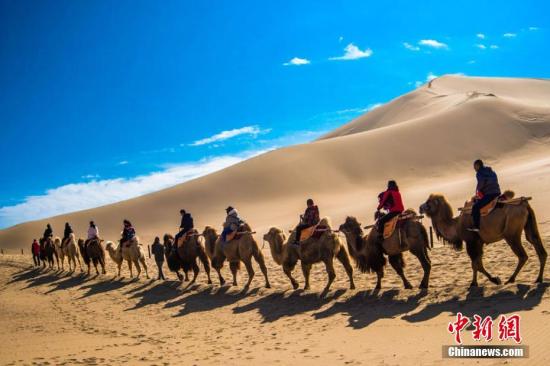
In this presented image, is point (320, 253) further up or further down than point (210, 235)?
further down

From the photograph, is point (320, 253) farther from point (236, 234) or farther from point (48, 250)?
point (48, 250)

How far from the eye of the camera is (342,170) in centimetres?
5803

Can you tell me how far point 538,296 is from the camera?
930 cm

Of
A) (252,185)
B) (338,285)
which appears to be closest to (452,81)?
(252,185)

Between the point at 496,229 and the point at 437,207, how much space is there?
1.48 metres

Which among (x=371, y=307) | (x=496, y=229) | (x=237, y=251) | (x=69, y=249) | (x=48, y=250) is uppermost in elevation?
(x=48, y=250)

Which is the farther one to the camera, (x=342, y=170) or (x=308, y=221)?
(x=342, y=170)

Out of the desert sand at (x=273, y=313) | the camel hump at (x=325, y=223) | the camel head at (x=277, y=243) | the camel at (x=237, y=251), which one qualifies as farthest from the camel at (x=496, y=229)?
the camel at (x=237, y=251)

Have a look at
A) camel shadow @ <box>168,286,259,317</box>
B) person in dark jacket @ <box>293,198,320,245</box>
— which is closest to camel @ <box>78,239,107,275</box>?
camel shadow @ <box>168,286,259,317</box>

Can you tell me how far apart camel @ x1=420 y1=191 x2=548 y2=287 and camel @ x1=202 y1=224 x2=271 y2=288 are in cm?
533

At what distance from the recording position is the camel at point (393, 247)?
38.1ft

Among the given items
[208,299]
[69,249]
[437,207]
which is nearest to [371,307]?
[437,207]

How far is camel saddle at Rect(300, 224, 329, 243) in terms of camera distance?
13.2 metres

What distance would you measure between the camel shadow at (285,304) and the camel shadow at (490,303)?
9.55 ft
